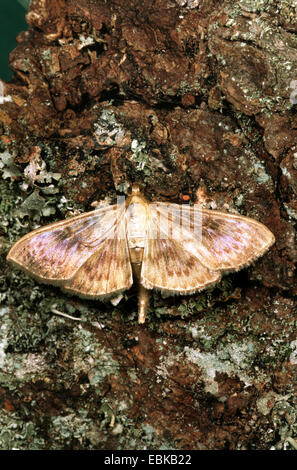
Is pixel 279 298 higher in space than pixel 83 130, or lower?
lower

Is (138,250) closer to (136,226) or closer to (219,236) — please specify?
(136,226)

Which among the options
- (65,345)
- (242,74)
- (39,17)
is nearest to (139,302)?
(65,345)

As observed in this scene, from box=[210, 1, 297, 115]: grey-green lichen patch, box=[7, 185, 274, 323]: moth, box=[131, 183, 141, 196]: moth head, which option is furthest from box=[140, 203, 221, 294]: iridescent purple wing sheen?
box=[210, 1, 297, 115]: grey-green lichen patch

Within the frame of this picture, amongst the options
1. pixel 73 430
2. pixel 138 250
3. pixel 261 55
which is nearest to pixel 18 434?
pixel 73 430

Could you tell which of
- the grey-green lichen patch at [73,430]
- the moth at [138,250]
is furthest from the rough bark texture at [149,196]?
the moth at [138,250]

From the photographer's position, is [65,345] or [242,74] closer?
[242,74]

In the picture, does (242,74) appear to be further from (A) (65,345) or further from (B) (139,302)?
(A) (65,345)

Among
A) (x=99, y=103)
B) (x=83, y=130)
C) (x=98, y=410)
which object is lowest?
(x=98, y=410)

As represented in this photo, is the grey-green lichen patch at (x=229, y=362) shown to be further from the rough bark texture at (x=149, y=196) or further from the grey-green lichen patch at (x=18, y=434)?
the grey-green lichen patch at (x=18, y=434)
